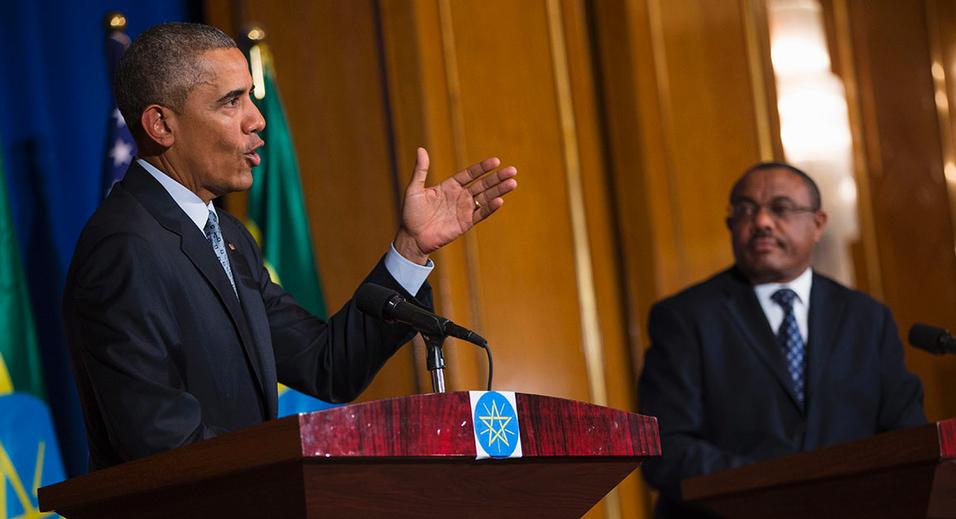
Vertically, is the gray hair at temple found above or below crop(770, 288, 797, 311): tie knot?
above

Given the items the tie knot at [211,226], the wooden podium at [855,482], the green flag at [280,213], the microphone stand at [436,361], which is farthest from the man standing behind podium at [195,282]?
the green flag at [280,213]

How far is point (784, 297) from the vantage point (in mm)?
4395

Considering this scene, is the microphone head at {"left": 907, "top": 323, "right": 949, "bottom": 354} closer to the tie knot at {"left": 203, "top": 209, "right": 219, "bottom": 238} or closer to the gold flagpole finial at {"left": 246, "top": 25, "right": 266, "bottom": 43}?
the tie knot at {"left": 203, "top": 209, "right": 219, "bottom": 238}

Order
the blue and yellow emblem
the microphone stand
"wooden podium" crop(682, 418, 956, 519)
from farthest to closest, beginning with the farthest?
"wooden podium" crop(682, 418, 956, 519)
the microphone stand
the blue and yellow emblem

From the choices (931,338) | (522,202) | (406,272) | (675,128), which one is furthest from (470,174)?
(675,128)

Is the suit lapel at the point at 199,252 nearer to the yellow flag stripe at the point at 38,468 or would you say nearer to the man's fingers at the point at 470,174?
the man's fingers at the point at 470,174

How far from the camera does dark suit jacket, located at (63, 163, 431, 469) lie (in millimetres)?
2145

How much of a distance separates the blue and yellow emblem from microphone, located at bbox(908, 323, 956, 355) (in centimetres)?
170

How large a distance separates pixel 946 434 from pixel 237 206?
2.80m

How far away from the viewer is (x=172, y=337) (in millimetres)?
2273

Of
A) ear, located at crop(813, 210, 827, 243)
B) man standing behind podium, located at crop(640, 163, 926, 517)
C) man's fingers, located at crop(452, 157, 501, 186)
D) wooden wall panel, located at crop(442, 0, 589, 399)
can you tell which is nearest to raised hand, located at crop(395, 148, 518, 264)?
man's fingers, located at crop(452, 157, 501, 186)

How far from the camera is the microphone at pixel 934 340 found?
328cm

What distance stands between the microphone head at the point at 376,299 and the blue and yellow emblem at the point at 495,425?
0.36 meters

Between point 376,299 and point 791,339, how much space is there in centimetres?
239
